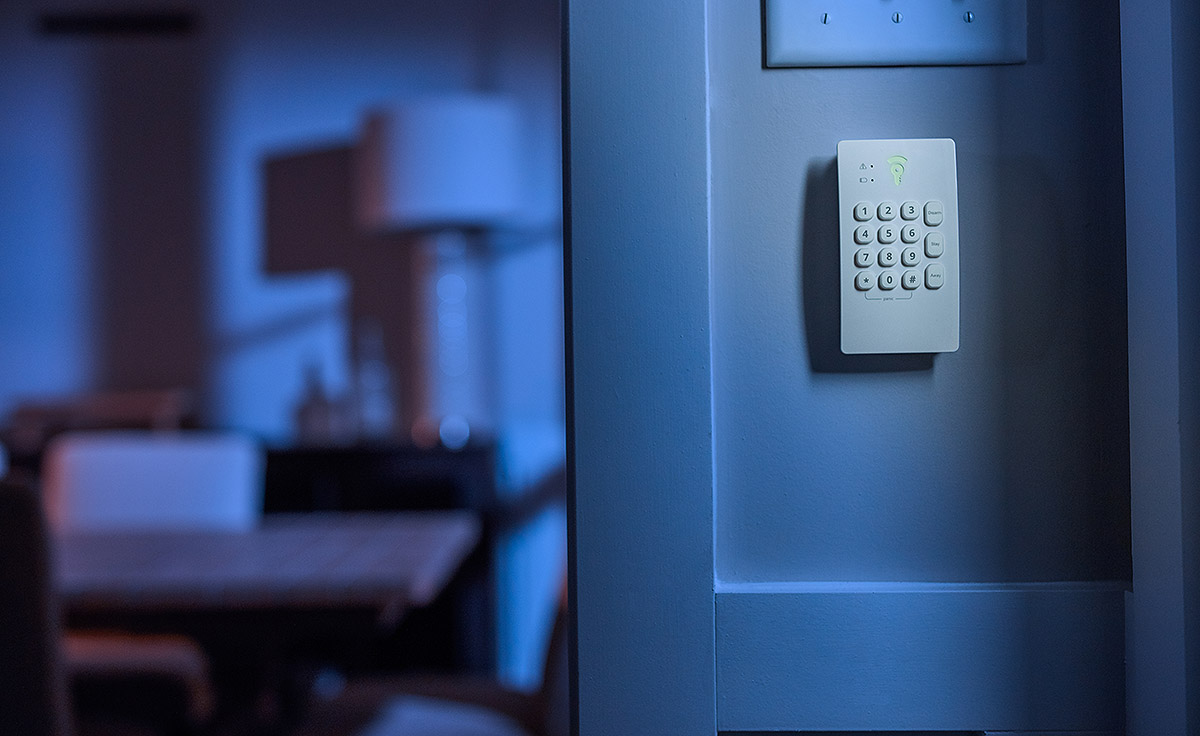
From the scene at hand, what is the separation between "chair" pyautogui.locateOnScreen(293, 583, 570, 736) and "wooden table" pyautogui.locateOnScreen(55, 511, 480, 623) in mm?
159

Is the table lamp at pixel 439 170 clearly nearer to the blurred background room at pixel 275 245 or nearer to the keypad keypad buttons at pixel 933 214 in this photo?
the blurred background room at pixel 275 245

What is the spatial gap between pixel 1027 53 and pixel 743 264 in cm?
29

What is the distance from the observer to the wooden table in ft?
5.19

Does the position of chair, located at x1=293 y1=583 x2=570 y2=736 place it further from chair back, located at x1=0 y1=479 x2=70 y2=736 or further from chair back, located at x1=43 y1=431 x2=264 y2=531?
chair back, located at x1=43 y1=431 x2=264 y2=531

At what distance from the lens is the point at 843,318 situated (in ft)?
2.34

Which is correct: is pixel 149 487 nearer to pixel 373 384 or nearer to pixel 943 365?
pixel 373 384

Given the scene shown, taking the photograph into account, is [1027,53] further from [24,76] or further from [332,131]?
[24,76]

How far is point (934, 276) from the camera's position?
709mm

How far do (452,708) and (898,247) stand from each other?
1307mm

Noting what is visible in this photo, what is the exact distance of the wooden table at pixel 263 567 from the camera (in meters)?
1.58

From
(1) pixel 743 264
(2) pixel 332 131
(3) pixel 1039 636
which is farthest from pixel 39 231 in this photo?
(3) pixel 1039 636

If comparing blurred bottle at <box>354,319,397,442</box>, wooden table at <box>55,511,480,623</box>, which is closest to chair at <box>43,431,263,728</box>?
wooden table at <box>55,511,480,623</box>

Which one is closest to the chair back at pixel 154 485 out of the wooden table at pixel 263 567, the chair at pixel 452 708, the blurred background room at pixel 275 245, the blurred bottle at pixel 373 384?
the wooden table at pixel 263 567

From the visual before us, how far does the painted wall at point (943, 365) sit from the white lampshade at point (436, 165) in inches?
78.2
